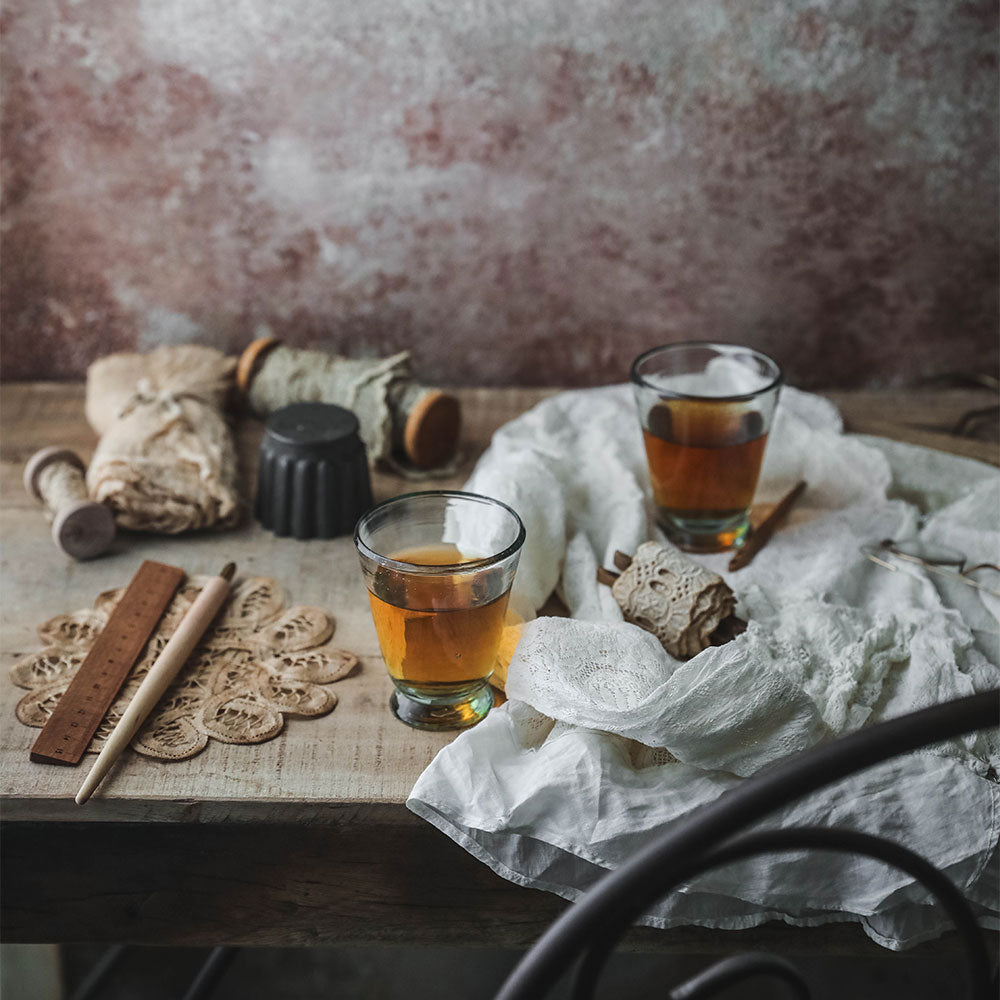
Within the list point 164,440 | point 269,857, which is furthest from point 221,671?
point 164,440

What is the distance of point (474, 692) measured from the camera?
0.78 metres

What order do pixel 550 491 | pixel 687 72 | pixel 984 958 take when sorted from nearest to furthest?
pixel 984 958, pixel 550 491, pixel 687 72

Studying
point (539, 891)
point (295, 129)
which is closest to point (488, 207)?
point (295, 129)

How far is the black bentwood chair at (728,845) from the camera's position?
16.3 inches

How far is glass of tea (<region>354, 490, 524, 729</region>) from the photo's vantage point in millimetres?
718

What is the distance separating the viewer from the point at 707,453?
0.92 m

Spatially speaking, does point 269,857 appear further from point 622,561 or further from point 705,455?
point 705,455

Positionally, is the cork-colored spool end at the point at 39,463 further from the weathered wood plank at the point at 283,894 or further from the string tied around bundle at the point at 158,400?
the weathered wood plank at the point at 283,894

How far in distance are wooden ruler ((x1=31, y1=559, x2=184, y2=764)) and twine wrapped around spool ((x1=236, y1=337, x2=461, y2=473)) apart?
0.28 meters

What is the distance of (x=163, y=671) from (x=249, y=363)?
486mm

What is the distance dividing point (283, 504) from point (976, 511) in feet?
2.02

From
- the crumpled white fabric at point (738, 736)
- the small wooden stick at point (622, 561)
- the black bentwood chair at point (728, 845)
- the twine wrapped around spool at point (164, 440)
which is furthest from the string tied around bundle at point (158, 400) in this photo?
the black bentwood chair at point (728, 845)

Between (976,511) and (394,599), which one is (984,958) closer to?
(394,599)

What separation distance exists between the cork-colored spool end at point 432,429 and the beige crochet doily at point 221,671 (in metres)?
0.25
